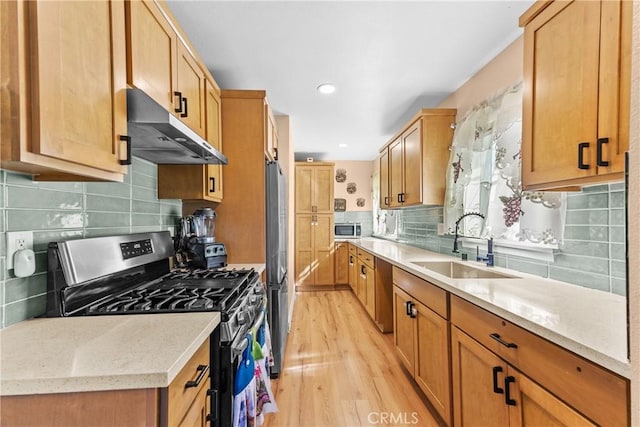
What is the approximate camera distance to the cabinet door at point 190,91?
58.3 inches

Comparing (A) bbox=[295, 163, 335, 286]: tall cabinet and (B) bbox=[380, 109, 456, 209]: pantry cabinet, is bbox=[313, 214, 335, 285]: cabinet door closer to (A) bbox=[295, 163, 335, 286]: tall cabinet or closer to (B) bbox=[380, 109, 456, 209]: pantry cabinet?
(A) bbox=[295, 163, 335, 286]: tall cabinet

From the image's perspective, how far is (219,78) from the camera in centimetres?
234

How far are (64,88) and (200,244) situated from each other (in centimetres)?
126

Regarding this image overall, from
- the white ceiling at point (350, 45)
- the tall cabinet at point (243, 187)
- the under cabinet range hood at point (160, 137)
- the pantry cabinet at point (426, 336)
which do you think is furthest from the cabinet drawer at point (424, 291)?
the white ceiling at point (350, 45)

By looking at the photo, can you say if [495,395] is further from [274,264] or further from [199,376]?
[274,264]

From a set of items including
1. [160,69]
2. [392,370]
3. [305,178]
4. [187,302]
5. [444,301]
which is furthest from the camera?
[305,178]

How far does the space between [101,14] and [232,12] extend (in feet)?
2.82

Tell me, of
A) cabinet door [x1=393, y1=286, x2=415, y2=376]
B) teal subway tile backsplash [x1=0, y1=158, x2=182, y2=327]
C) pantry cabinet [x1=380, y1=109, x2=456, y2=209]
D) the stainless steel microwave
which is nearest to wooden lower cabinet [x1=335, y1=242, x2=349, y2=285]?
the stainless steel microwave

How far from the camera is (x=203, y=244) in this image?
1.89 meters

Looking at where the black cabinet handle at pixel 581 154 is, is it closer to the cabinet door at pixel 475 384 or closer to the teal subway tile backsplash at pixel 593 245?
the teal subway tile backsplash at pixel 593 245

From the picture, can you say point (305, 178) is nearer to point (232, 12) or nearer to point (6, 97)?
point (232, 12)

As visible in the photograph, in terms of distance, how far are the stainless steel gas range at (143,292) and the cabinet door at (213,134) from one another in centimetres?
51

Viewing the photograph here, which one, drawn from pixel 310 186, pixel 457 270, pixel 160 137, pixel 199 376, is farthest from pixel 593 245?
pixel 310 186

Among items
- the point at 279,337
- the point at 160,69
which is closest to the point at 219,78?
the point at 160,69
